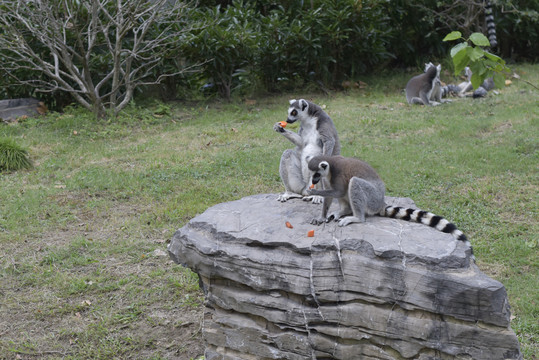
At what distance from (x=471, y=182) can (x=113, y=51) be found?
7.38 metres

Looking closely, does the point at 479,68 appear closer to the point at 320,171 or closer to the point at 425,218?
the point at 425,218

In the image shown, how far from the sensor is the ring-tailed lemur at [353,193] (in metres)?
4.07

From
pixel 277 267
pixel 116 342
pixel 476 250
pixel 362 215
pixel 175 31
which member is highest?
pixel 175 31

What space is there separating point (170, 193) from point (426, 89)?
6523mm

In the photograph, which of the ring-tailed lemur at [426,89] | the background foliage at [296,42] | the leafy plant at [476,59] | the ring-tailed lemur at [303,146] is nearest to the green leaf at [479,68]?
the leafy plant at [476,59]

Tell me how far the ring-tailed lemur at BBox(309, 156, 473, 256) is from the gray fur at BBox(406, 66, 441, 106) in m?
7.50

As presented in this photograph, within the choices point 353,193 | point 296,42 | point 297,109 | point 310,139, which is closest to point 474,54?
point 353,193

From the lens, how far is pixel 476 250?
5.62 meters

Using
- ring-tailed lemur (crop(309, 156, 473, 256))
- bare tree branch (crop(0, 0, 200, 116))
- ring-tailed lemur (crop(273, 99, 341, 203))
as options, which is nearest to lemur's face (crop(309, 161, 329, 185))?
ring-tailed lemur (crop(309, 156, 473, 256))

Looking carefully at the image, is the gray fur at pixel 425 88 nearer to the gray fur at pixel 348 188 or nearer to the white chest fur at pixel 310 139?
the white chest fur at pixel 310 139

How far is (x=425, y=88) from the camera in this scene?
11.2 m

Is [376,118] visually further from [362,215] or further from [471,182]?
[362,215]

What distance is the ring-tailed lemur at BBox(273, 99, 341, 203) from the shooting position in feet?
16.8

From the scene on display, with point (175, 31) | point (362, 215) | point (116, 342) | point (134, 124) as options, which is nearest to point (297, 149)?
point (362, 215)
